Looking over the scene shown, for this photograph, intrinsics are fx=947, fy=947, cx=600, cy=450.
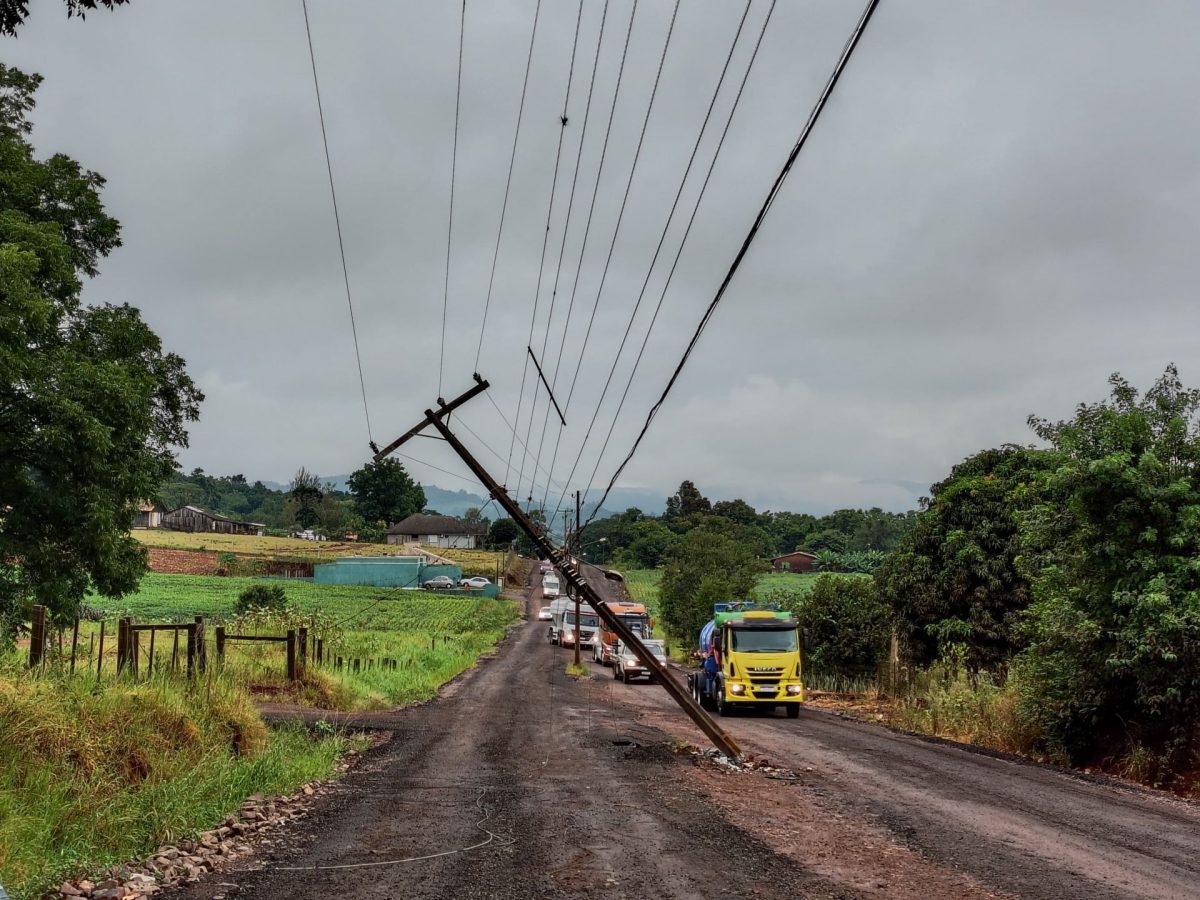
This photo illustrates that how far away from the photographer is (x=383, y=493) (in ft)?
553

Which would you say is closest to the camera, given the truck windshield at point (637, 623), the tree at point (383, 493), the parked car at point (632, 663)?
the parked car at point (632, 663)

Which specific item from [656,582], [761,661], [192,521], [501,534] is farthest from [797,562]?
[761,661]

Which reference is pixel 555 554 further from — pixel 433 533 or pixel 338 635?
pixel 433 533

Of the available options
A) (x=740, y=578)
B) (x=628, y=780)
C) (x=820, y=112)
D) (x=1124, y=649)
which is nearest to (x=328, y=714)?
(x=628, y=780)

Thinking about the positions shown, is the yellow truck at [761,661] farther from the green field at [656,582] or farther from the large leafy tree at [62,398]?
the green field at [656,582]

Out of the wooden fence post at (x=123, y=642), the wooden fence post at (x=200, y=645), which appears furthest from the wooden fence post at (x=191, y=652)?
the wooden fence post at (x=123, y=642)

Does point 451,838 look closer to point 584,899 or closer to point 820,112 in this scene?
point 584,899

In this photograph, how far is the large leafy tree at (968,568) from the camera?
90.0ft

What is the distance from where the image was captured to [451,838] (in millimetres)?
10062

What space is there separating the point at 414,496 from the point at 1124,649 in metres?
168

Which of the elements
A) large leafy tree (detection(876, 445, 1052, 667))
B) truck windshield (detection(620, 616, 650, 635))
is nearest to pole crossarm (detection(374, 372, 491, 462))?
large leafy tree (detection(876, 445, 1052, 667))

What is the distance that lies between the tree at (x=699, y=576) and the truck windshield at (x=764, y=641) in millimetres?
29905

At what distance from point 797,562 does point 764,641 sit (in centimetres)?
12813

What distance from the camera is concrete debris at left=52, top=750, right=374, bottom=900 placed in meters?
7.67
